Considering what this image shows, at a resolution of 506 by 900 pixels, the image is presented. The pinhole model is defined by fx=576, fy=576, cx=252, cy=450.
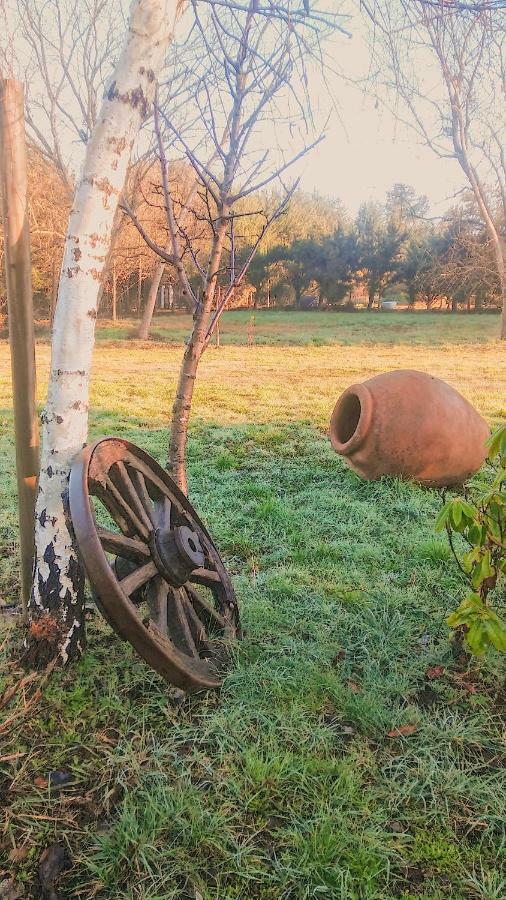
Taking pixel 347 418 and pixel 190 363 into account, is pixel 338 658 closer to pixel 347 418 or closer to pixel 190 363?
pixel 190 363

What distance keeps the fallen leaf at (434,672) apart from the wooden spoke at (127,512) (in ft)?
4.65

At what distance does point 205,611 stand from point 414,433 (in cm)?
288

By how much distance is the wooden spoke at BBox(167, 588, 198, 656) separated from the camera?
243 cm

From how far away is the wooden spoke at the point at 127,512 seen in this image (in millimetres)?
2451

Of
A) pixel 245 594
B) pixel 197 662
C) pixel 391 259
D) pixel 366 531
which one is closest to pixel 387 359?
pixel 366 531

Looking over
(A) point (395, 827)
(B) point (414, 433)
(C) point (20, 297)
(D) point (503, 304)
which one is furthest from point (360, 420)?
(D) point (503, 304)

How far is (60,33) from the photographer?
14.9 meters

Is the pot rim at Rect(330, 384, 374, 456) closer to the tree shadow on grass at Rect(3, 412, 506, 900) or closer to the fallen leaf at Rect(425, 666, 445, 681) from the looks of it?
the tree shadow on grass at Rect(3, 412, 506, 900)

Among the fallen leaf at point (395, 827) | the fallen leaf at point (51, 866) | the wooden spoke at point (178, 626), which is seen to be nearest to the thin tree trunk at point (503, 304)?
the wooden spoke at point (178, 626)

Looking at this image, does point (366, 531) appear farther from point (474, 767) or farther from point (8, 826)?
point (8, 826)

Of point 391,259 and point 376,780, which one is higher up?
point 391,259

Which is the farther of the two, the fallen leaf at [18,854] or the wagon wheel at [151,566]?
the wagon wheel at [151,566]

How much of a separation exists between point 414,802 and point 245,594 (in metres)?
1.49

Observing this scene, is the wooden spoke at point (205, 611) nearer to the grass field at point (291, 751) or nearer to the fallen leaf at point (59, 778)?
the grass field at point (291, 751)
